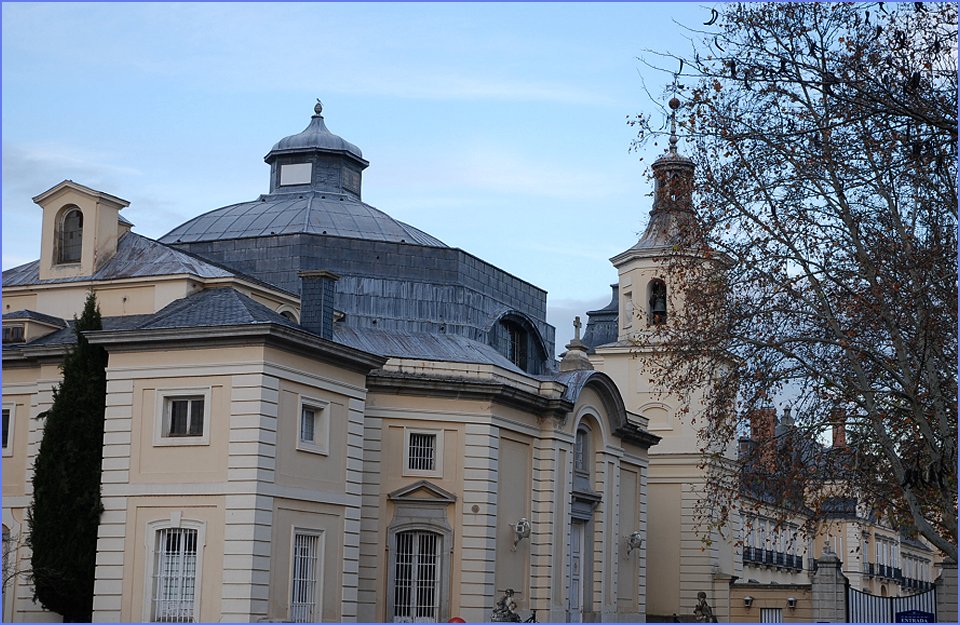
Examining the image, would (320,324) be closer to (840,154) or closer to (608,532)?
(608,532)

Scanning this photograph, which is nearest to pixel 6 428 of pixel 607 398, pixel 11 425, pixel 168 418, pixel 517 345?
pixel 11 425

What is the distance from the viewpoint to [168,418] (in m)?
33.6

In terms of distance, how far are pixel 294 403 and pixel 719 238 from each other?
529 inches

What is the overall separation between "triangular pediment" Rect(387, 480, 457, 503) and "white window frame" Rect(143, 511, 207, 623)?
744 cm

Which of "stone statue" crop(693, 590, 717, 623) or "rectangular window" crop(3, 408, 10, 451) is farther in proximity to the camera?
"stone statue" crop(693, 590, 717, 623)

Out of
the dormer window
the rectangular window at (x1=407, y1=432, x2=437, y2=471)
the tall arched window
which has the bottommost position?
the rectangular window at (x1=407, y1=432, x2=437, y2=471)

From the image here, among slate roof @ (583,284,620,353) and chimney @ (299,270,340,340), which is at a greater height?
slate roof @ (583,284,620,353)

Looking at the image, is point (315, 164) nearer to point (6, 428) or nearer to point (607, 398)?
point (607, 398)

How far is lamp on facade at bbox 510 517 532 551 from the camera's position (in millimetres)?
40969

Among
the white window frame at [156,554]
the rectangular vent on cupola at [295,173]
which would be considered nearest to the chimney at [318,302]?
the white window frame at [156,554]

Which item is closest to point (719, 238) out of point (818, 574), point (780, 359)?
point (780, 359)

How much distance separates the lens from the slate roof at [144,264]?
37438 mm

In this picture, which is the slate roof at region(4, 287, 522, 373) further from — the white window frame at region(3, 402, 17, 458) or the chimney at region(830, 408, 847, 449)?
the chimney at region(830, 408, 847, 449)

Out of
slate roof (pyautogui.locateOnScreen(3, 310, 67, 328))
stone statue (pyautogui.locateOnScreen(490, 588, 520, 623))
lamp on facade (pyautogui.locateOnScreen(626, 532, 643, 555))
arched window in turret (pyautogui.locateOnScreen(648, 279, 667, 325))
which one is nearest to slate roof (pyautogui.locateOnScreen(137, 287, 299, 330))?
slate roof (pyautogui.locateOnScreen(3, 310, 67, 328))
